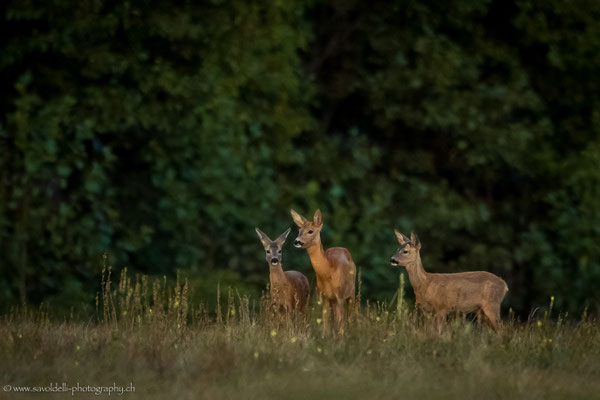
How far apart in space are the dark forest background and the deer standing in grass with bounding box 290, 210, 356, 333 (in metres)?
2.75

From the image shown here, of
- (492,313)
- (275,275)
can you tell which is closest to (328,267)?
(275,275)

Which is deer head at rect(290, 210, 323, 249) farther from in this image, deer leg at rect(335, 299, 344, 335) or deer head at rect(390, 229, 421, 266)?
deer head at rect(390, 229, 421, 266)

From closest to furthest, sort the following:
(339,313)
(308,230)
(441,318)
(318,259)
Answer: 1. (308,230)
2. (318,259)
3. (339,313)
4. (441,318)

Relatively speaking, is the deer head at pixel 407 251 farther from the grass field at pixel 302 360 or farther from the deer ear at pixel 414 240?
the grass field at pixel 302 360

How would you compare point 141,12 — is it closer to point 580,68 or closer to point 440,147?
point 440,147

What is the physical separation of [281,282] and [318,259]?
518mm

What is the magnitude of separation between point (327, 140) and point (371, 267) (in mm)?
1763

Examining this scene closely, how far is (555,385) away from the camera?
6875 millimetres

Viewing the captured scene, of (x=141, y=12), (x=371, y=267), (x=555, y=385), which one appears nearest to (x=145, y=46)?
(x=141, y=12)

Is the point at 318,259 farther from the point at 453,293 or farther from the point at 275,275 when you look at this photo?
the point at 453,293

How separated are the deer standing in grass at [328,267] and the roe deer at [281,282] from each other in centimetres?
17

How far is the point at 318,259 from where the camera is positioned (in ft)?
27.2

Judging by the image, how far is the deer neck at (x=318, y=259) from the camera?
8.25 meters

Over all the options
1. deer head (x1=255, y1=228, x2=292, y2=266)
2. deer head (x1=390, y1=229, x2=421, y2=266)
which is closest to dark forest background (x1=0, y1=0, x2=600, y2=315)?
deer head (x1=255, y1=228, x2=292, y2=266)
